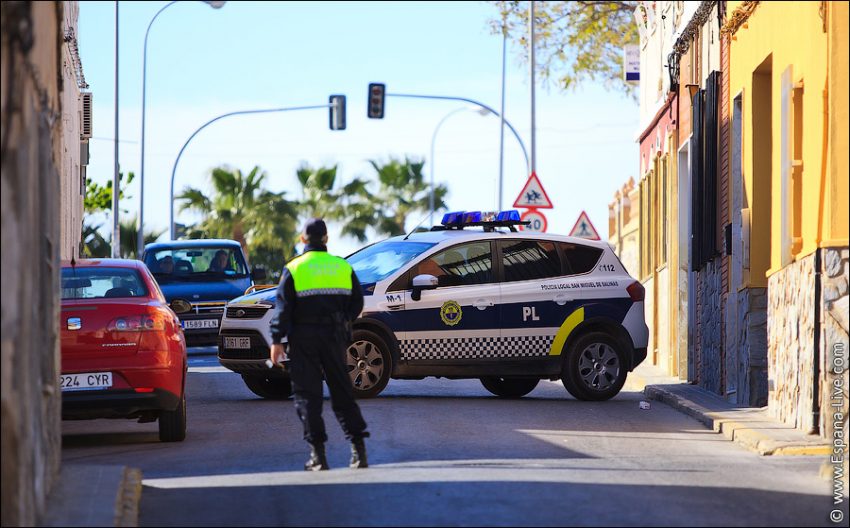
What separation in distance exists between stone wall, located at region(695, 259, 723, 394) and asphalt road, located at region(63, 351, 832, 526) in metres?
2.58

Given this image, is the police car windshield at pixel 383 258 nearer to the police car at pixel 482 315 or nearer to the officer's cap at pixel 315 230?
the police car at pixel 482 315

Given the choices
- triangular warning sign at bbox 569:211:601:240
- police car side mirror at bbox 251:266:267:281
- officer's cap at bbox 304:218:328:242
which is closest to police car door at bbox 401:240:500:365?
officer's cap at bbox 304:218:328:242

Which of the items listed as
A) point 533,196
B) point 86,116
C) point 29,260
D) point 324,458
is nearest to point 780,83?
point 324,458

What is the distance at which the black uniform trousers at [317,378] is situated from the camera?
11016 millimetres

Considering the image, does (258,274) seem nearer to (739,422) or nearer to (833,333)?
(739,422)

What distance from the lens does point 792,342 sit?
14539 millimetres

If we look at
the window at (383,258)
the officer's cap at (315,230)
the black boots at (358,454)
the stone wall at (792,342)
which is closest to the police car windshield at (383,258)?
the window at (383,258)

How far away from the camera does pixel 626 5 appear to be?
42.6 m

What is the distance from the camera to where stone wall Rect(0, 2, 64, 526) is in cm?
736

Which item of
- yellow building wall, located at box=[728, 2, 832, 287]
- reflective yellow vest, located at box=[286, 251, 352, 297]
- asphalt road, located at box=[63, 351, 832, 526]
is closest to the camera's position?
asphalt road, located at box=[63, 351, 832, 526]

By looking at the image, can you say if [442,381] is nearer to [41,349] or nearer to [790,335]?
[790,335]

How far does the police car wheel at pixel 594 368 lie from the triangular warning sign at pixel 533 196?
1023 centimetres

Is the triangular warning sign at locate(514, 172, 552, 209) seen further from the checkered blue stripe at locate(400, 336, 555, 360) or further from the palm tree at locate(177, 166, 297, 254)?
the palm tree at locate(177, 166, 297, 254)

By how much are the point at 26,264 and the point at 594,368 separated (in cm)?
1102
